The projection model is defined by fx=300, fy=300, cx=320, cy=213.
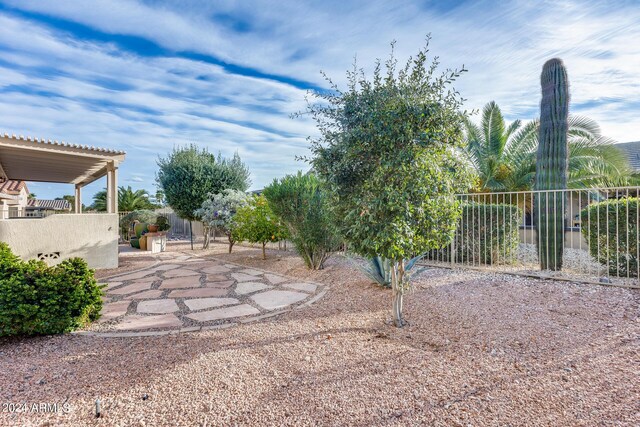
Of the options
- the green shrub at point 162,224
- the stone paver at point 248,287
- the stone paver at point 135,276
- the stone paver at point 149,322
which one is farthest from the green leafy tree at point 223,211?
the stone paver at point 149,322

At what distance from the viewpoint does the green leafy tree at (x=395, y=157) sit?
3.04m

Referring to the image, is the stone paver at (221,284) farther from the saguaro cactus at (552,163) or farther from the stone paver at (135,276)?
the saguaro cactus at (552,163)

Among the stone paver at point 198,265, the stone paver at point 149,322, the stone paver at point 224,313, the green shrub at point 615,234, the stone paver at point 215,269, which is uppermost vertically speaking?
the green shrub at point 615,234

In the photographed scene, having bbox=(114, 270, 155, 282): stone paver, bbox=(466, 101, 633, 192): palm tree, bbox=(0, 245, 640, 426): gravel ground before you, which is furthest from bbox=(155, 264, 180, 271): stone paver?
bbox=(466, 101, 633, 192): palm tree

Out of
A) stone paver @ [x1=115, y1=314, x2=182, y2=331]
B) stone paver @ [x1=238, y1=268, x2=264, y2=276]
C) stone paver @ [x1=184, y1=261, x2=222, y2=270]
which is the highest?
stone paver @ [x1=184, y1=261, x2=222, y2=270]

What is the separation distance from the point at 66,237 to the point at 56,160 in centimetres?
259

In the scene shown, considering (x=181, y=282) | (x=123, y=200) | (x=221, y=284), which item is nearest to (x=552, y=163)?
(x=221, y=284)

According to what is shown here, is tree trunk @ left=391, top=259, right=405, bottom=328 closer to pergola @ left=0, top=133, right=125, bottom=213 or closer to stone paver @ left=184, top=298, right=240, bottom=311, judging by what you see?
stone paver @ left=184, top=298, right=240, bottom=311

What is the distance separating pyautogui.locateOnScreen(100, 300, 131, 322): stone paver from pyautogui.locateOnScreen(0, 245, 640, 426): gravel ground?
2.28ft

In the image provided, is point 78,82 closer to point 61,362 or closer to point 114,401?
point 61,362

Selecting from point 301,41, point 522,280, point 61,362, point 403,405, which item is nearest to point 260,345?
point 403,405

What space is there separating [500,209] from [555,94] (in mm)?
2578

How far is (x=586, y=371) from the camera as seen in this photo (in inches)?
97.9

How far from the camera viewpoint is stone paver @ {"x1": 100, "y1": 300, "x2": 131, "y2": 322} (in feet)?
13.2
